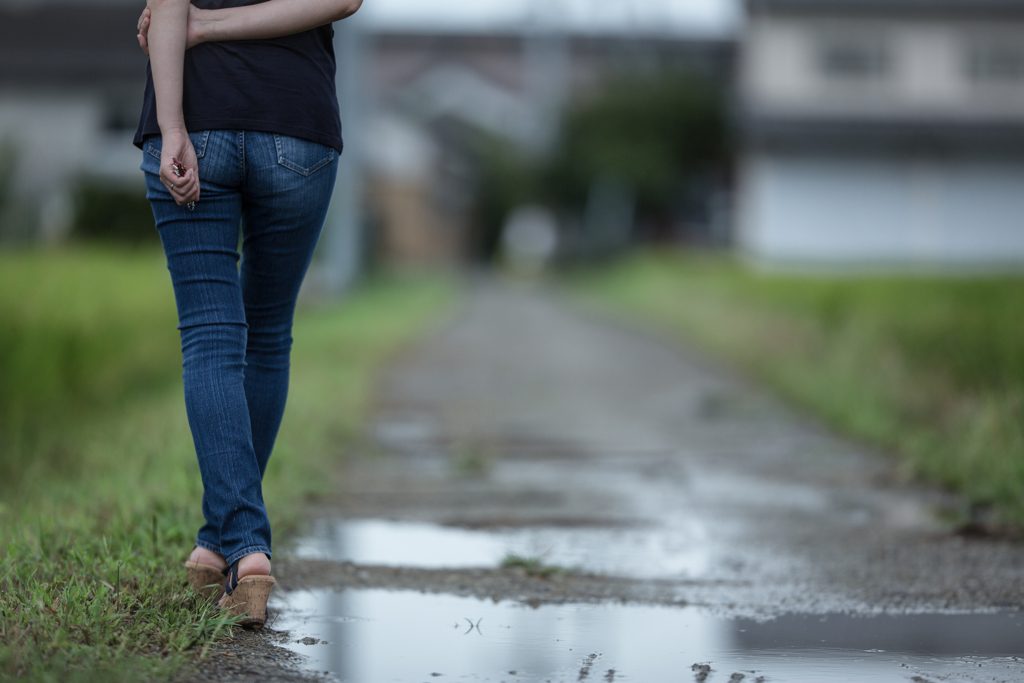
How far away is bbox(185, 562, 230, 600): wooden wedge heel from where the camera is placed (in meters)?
2.14

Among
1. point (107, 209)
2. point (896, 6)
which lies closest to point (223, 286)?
point (107, 209)

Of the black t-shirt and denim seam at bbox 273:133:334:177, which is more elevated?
the black t-shirt

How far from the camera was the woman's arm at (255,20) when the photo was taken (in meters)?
2.09

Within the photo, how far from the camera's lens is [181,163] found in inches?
79.9

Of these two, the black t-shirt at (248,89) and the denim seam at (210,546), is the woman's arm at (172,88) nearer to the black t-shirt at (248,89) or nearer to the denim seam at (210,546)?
the black t-shirt at (248,89)

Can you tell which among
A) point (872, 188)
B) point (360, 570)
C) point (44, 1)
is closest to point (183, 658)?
point (360, 570)

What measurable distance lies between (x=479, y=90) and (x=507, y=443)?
43295 millimetres

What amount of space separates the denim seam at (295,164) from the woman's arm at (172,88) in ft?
0.54

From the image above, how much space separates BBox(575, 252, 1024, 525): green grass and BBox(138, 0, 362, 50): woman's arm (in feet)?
8.02

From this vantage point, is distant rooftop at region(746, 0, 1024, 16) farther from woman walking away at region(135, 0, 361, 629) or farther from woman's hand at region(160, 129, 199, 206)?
woman's hand at region(160, 129, 199, 206)

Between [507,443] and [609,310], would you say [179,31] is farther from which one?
[609,310]

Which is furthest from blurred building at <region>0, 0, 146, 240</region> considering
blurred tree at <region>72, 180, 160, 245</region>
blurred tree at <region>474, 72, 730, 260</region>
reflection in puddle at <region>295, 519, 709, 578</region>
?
reflection in puddle at <region>295, 519, 709, 578</region>

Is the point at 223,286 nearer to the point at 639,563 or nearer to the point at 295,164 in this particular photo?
the point at 295,164

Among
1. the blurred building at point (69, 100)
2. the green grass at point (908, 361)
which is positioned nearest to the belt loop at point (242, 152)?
the green grass at point (908, 361)
